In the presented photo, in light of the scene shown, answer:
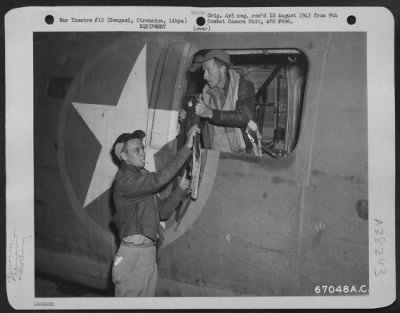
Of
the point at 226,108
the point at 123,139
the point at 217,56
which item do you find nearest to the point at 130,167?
the point at 123,139

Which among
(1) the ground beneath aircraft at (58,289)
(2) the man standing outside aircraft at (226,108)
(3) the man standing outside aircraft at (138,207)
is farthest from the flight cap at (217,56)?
(1) the ground beneath aircraft at (58,289)

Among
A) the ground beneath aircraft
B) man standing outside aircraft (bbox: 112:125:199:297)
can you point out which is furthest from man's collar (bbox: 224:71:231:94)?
the ground beneath aircraft

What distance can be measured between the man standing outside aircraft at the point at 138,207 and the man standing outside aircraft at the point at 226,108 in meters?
0.08

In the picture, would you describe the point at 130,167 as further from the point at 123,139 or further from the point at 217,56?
the point at 217,56

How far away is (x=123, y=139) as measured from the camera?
217cm

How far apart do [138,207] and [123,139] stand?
28cm

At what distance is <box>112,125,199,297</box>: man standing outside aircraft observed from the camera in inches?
83.5

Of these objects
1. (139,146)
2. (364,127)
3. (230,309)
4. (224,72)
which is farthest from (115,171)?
(364,127)

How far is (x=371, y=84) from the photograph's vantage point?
7.04 ft

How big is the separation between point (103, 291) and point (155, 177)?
563 millimetres

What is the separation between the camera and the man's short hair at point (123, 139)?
7.11 feet

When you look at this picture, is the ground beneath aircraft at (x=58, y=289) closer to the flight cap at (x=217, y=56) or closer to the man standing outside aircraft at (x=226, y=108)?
the man standing outside aircraft at (x=226, y=108)

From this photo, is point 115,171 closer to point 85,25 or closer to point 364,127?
point 85,25

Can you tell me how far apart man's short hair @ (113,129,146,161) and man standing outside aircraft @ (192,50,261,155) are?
0.25 meters
